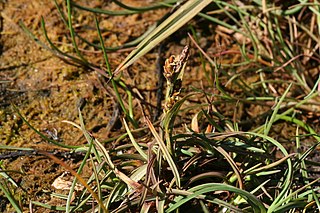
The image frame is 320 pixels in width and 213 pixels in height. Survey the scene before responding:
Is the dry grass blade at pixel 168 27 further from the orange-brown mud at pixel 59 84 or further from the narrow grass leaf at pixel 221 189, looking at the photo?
the narrow grass leaf at pixel 221 189

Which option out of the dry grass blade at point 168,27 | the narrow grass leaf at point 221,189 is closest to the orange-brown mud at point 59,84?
the dry grass blade at point 168,27

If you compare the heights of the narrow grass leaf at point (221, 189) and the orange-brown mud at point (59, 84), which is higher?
the orange-brown mud at point (59, 84)

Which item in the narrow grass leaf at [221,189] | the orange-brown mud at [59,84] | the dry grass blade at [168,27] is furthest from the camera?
the dry grass blade at [168,27]

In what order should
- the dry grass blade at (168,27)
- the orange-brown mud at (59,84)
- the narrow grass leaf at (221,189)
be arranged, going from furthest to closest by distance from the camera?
1. the dry grass blade at (168,27)
2. the orange-brown mud at (59,84)
3. the narrow grass leaf at (221,189)

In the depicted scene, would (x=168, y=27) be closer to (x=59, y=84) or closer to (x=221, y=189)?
(x=59, y=84)

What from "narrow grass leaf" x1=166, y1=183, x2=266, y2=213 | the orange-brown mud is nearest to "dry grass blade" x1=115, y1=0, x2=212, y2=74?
the orange-brown mud

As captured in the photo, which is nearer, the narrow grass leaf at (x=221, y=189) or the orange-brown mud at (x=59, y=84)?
the narrow grass leaf at (x=221, y=189)

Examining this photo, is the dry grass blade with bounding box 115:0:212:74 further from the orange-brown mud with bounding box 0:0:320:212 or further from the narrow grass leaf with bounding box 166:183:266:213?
the narrow grass leaf with bounding box 166:183:266:213

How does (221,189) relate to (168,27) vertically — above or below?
below

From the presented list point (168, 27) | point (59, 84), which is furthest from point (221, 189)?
point (59, 84)
